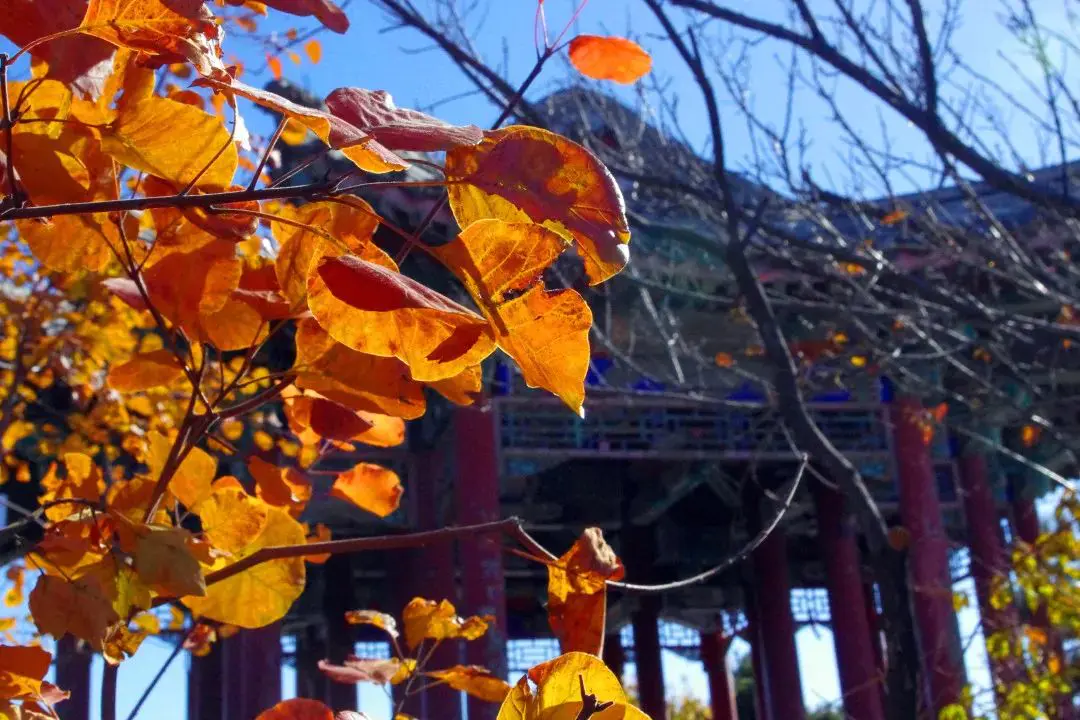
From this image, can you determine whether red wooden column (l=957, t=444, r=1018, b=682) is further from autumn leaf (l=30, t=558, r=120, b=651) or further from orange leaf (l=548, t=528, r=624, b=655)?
autumn leaf (l=30, t=558, r=120, b=651)

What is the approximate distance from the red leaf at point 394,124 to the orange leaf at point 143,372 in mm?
379

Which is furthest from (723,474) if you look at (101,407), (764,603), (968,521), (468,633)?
(468,633)

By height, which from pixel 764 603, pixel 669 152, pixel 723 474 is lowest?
pixel 764 603

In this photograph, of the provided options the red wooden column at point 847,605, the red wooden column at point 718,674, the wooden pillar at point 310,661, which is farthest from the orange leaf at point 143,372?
the wooden pillar at point 310,661

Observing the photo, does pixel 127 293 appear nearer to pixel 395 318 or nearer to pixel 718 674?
pixel 395 318

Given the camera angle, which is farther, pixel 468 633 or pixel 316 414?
pixel 468 633

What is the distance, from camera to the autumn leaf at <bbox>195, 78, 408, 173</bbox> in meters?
0.45

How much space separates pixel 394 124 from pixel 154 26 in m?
0.12

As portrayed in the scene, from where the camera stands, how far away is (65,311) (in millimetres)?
4102

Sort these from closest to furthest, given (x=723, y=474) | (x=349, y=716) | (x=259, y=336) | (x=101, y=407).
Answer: (x=349, y=716) → (x=259, y=336) → (x=101, y=407) → (x=723, y=474)

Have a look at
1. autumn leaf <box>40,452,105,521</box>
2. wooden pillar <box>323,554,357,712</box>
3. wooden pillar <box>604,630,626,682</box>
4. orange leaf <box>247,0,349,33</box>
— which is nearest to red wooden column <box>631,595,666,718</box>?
wooden pillar <box>604,630,626,682</box>

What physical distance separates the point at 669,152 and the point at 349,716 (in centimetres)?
246

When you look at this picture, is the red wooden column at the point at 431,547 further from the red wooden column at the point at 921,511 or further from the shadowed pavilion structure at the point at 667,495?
the red wooden column at the point at 921,511

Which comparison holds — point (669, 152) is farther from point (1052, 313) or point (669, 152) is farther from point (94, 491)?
point (1052, 313)
